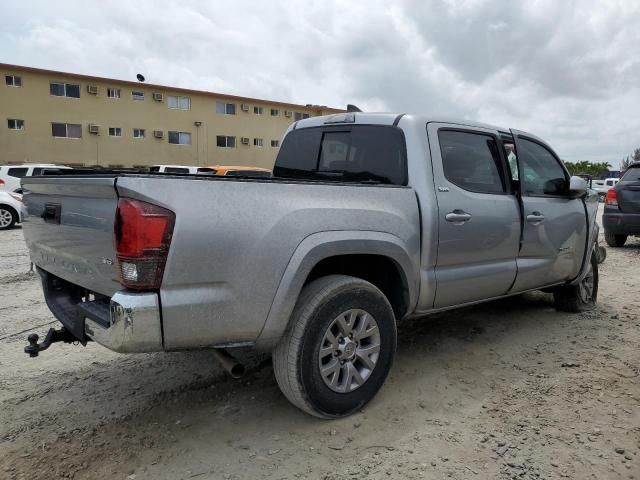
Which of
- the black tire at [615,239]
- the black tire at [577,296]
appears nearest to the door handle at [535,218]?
the black tire at [577,296]

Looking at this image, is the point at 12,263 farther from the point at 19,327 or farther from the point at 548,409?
the point at 548,409

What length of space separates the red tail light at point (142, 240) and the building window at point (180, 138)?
33.1 meters

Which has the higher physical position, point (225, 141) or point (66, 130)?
point (66, 130)

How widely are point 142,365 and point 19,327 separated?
1.57 m

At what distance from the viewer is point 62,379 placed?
340cm

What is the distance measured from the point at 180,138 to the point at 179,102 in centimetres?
246

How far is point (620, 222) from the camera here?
8992mm

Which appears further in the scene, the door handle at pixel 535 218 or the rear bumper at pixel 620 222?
the rear bumper at pixel 620 222

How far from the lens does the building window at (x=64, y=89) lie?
96.7 feet

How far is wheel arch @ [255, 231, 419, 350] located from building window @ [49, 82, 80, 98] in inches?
1274

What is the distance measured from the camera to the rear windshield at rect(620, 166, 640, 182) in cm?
893

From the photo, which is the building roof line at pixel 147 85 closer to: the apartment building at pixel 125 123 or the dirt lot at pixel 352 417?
the apartment building at pixel 125 123

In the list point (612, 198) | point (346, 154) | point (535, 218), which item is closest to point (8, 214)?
point (346, 154)

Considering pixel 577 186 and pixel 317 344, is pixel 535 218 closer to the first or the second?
pixel 577 186
